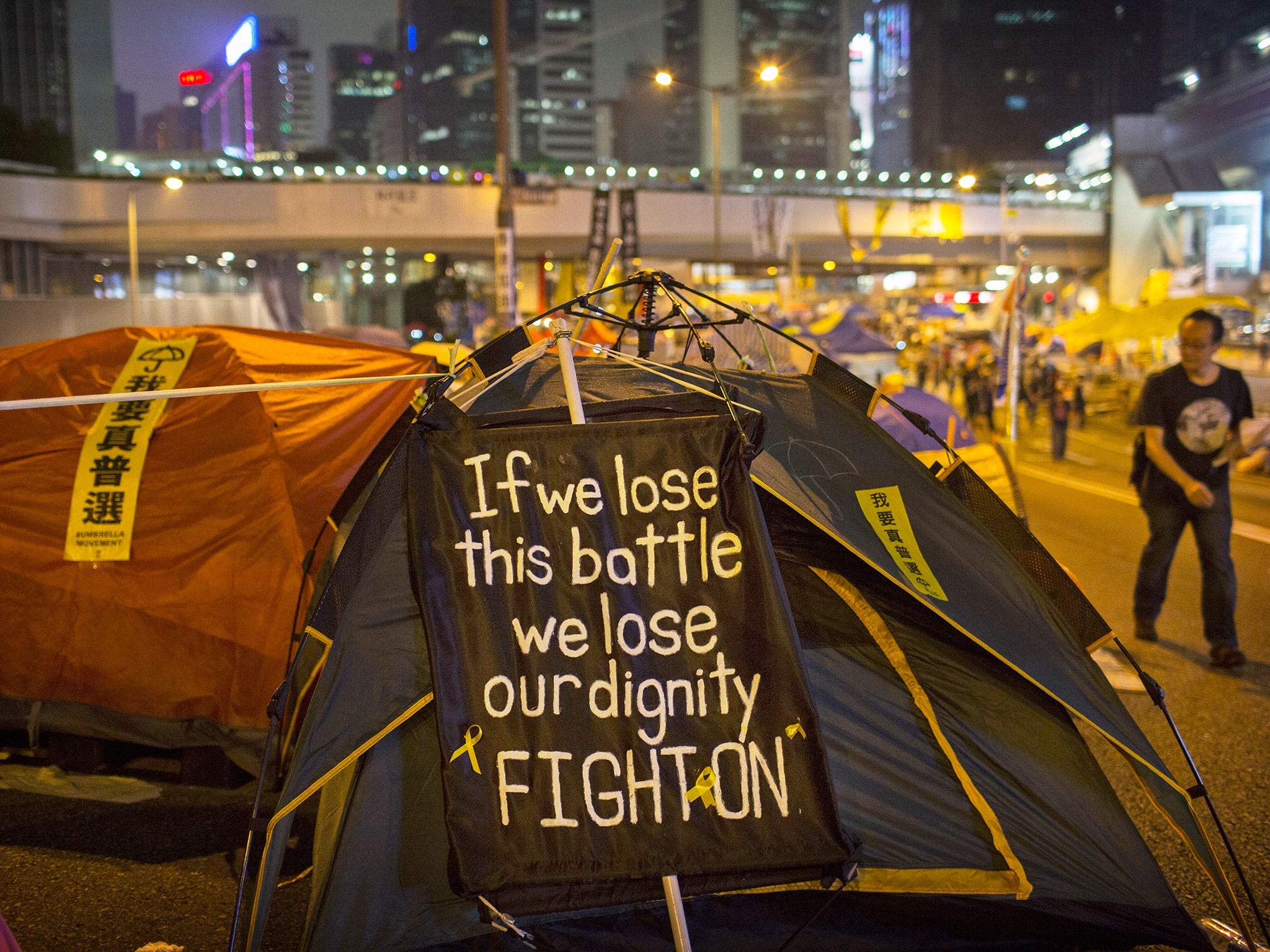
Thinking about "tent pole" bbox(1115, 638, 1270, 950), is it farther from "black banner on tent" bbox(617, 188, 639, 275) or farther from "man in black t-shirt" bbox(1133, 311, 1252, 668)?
"black banner on tent" bbox(617, 188, 639, 275)

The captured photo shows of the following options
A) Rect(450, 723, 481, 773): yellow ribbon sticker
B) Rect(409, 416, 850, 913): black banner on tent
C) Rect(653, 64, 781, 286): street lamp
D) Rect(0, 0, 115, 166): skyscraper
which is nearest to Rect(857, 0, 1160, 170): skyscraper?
Rect(0, 0, 115, 166): skyscraper

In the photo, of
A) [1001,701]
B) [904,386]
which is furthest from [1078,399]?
[1001,701]

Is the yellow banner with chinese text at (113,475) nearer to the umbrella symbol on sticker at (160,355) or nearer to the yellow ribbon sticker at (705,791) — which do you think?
the umbrella symbol on sticker at (160,355)

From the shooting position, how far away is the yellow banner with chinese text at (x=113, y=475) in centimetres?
440

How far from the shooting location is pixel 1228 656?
570cm

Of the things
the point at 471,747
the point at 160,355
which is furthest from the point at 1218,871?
the point at 160,355

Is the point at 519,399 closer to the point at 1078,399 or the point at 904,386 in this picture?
the point at 904,386

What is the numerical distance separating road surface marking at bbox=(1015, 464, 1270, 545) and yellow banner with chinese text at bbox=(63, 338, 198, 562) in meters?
8.38

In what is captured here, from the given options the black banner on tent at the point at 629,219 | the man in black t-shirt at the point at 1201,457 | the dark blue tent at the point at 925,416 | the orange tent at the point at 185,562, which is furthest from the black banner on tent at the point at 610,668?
the black banner on tent at the point at 629,219

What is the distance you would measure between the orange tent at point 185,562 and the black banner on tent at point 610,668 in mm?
1757

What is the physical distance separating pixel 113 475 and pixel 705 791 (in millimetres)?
3142

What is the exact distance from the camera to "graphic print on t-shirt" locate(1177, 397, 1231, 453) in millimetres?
5691

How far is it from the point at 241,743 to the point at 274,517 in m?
0.95

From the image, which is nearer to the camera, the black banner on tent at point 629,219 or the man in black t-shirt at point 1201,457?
the man in black t-shirt at point 1201,457
